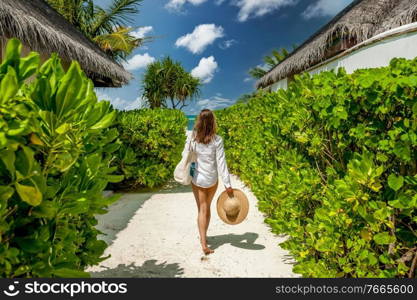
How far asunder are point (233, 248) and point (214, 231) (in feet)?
2.39

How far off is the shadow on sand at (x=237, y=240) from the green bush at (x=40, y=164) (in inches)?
112

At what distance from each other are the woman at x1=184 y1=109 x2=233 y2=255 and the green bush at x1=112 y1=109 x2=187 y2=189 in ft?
11.3

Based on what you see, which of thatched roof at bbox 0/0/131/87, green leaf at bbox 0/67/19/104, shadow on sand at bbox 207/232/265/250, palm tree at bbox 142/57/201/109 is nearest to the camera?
green leaf at bbox 0/67/19/104

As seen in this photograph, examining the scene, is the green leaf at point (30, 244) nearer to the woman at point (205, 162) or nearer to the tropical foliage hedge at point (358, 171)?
the tropical foliage hedge at point (358, 171)

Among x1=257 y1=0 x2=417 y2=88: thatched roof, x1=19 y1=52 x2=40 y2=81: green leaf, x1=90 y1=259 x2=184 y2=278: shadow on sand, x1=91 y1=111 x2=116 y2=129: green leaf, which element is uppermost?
x1=257 y1=0 x2=417 y2=88: thatched roof

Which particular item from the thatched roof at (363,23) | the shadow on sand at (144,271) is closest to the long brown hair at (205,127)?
the shadow on sand at (144,271)

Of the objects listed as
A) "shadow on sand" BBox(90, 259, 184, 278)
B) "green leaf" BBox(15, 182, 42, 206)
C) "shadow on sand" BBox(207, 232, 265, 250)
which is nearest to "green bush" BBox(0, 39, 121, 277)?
"green leaf" BBox(15, 182, 42, 206)

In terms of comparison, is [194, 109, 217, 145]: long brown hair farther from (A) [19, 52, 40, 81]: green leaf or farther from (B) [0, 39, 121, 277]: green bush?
(A) [19, 52, 40, 81]: green leaf

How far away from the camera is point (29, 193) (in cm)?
128

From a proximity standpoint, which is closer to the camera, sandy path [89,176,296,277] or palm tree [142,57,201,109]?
sandy path [89,176,296,277]

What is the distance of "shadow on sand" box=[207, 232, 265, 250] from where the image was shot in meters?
4.30

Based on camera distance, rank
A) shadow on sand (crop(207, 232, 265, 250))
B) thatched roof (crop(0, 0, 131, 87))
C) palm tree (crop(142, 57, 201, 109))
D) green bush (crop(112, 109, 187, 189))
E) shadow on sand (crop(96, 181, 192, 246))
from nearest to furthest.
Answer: shadow on sand (crop(207, 232, 265, 250)) < shadow on sand (crop(96, 181, 192, 246)) < thatched roof (crop(0, 0, 131, 87)) < green bush (crop(112, 109, 187, 189)) < palm tree (crop(142, 57, 201, 109))

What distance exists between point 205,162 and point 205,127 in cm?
42

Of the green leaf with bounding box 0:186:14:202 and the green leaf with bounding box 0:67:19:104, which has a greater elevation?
the green leaf with bounding box 0:67:19:104
